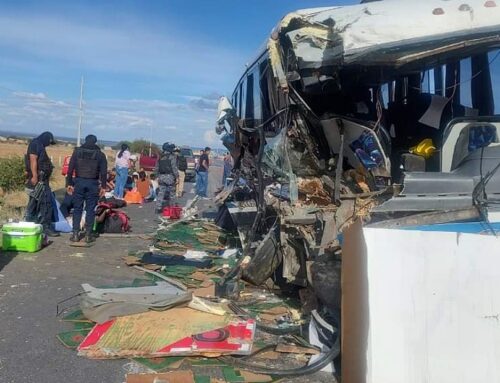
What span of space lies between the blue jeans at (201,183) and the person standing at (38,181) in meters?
8.74

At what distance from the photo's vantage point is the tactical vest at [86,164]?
29.4 feet

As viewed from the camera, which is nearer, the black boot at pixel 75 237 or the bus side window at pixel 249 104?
the bus side window at pixel 249 104

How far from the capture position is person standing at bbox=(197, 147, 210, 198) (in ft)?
57.5

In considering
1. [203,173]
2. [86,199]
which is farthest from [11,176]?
[86,199]

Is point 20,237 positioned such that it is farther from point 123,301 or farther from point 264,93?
point 264,93

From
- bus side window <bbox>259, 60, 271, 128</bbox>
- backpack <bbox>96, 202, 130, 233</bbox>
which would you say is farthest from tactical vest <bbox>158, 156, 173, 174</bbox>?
bus side window <bbox>259, 60, 271, 128</bbox>

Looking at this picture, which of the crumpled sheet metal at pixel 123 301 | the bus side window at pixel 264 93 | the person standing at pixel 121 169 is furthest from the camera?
the person standing at pixel 121 169

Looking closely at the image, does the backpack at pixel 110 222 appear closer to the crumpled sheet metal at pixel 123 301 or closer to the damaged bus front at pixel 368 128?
the damaged bus front at pixel 368 128

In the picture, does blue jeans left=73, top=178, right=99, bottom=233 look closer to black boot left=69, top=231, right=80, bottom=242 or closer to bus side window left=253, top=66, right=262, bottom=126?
black boot left=69, top=231, right=80, bottom=242

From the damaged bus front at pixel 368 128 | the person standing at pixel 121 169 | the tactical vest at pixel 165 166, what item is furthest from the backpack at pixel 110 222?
the person standing at pixel 121 169

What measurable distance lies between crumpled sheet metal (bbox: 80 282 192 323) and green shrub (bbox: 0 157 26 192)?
10.7 meters

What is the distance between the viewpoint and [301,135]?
234 inches

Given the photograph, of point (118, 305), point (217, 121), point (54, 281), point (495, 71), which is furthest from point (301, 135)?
point (217, 121)

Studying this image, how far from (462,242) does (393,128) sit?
111 inches
